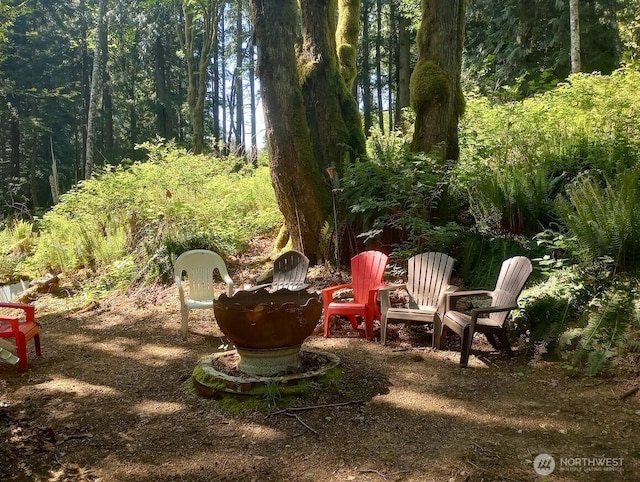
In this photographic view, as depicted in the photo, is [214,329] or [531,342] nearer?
[531,342]

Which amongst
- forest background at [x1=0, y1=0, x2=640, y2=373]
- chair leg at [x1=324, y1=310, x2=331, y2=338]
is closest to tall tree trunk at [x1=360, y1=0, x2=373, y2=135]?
forest background at [x1=0, y1=0, x2=640, y2=373]

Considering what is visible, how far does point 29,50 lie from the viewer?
2134cm

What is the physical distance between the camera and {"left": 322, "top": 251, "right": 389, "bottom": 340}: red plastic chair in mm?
4707

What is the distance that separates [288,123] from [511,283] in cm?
377

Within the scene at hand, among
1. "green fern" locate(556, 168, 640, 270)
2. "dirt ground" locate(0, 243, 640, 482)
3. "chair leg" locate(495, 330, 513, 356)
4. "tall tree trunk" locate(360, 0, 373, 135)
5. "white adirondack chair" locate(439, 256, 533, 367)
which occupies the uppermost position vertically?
"tall tree trunk" locate(360, 0, 373, 135)

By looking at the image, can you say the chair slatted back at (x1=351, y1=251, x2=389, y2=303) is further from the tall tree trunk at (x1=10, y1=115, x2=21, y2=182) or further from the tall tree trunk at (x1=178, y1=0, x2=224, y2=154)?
the tall tree trunk at (x1=10, y1=115, x2=21, y2=182)

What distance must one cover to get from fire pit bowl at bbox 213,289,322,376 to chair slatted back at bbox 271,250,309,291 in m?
2.03

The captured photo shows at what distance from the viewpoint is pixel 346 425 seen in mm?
2930

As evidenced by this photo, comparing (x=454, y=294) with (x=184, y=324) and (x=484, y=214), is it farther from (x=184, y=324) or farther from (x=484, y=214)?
(x=184, y=324)

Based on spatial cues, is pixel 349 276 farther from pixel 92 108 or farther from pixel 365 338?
pixel 92 108

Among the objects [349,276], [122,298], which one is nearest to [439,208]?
[349,276]

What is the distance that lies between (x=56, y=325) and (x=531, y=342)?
5.39 meters

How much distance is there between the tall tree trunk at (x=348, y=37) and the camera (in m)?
8.38

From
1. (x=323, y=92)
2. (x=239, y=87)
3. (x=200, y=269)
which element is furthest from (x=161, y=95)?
(x=200, y=269)
